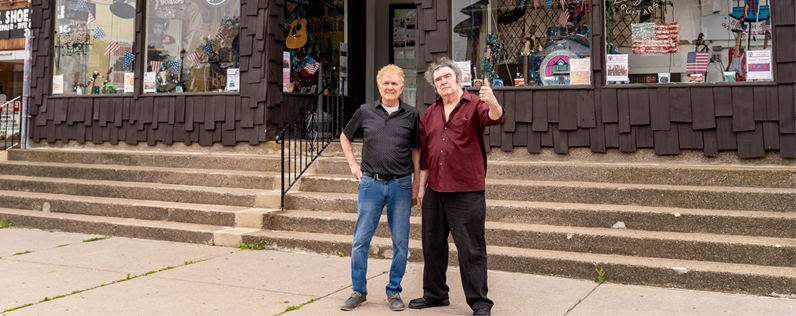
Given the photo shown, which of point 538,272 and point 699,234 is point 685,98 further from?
point 538,272

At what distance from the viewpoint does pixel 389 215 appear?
4.21 m

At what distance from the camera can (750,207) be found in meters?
5.40

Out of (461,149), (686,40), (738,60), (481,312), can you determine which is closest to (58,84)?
(461,149)

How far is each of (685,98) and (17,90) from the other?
16.7m

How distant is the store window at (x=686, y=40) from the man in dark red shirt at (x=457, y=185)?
3.47m

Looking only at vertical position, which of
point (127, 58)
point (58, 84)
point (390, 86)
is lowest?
point (390, 86)

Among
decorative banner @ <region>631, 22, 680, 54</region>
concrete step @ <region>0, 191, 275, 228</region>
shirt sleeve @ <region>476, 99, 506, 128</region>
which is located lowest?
concrete step @ <region>0, 191, 275, 228</region>

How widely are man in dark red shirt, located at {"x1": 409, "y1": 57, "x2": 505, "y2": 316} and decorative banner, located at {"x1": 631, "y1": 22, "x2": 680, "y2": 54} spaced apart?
378cm

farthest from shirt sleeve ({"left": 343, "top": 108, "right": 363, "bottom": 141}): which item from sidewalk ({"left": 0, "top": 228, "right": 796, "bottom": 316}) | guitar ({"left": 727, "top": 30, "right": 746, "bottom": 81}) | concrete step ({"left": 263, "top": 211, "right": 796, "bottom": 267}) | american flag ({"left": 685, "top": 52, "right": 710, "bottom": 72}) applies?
guitar ({"left": 727, "top": 30, "right": 746, "bottom": 81})

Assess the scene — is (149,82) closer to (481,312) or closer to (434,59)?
(434,59)

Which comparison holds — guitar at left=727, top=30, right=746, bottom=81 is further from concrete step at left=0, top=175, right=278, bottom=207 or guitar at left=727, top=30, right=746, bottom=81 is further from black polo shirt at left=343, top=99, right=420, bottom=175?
concrete step at left=0, top=175, right=278, bottom=207

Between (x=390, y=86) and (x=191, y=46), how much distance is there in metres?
5.98

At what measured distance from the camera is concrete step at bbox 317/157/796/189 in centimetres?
570

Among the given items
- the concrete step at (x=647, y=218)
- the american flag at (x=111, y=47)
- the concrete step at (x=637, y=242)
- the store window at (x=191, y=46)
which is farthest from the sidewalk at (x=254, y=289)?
the american flag at (x=111, y=47)
